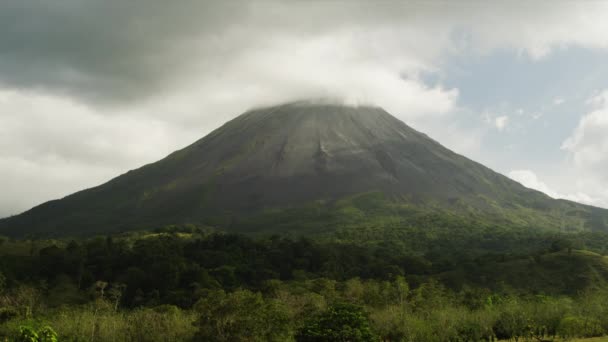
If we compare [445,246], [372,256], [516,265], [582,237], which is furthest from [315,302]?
[582,237]

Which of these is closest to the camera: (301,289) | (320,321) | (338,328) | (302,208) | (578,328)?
(338,328)

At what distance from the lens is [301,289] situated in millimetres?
66500

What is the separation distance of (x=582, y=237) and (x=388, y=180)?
242 feet

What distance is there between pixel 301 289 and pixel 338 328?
2969 centimetres

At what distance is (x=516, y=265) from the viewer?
84.0 metres

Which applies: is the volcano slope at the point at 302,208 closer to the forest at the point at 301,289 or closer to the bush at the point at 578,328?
the forest at the point at 301,289

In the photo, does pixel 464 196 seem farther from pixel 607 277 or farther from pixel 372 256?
pixel 607 277

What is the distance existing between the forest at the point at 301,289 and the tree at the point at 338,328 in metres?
0.08

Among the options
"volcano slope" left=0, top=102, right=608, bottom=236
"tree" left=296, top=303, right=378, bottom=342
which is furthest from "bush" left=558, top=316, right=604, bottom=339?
"volcano slope" left=0, top=102, right=608, bottom=236

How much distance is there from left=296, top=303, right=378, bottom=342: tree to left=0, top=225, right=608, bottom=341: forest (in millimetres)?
82

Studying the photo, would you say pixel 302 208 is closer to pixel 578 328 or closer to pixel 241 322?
pixel 578 328

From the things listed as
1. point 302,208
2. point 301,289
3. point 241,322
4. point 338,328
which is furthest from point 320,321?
point 302,208

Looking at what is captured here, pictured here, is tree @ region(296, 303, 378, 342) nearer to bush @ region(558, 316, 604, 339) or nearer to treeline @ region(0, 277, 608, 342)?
treeline @ region(0, 277, 608, 342)

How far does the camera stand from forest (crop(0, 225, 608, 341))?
127 ft
